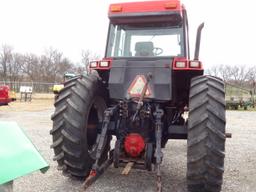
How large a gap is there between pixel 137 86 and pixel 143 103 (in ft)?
0.75

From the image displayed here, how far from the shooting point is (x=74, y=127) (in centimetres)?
402

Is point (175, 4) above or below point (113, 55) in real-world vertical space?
above

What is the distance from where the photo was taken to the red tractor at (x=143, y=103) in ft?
12.0

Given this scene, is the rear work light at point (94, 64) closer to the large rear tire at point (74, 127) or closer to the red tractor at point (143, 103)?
the red tractor at point (143, 103)

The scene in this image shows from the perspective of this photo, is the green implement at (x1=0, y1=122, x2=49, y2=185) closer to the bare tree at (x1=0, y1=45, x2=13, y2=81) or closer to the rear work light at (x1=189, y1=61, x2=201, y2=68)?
the rear work light at (x1=189, y1=61, x2=201, y2=68)

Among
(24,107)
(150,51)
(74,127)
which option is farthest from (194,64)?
(24,107)

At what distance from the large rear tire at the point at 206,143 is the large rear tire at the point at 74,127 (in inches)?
50.2

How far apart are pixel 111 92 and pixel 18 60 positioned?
153 feet

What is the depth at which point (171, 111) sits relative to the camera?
4.69 meters

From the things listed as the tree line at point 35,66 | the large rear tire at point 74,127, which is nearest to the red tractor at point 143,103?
the large rear tire at point 74,127

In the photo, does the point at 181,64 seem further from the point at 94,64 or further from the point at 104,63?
the point at 94,64

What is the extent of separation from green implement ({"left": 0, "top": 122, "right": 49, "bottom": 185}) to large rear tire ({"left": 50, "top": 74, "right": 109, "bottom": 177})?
1.96 metres

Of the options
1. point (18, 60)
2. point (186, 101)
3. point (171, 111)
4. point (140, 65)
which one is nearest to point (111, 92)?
point (140, 65)

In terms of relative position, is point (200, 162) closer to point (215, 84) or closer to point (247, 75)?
point (215, 84)
